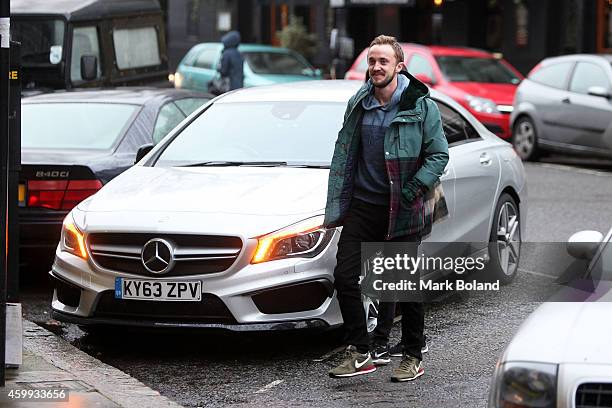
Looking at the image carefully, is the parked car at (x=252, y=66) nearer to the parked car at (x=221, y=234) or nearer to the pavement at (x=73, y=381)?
the parked car at (x=221, y=234)

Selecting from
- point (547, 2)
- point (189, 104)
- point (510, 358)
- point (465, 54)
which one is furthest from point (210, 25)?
point (510, 358)

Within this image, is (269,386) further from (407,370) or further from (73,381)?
(73,381)

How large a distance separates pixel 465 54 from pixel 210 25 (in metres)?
19.1

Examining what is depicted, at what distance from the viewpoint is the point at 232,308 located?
6934 mm

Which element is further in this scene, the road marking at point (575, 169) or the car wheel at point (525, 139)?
the car wheel at point (525, 139)

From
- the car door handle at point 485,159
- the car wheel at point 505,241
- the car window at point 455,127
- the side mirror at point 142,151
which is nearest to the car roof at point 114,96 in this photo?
the side mirror at point 142,151

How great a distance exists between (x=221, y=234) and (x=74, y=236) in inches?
38.4

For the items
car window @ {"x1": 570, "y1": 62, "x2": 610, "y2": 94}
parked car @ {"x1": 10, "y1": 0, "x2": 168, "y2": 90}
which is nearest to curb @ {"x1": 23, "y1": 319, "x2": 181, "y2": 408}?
parked car @ {"x1": 10, "y1": 0, "x2": 168, "y2": 90}

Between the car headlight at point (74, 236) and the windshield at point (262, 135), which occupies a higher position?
the windshield at point (262, 135)

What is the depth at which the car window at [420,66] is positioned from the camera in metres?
20.7

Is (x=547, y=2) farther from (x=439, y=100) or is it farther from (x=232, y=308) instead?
(x=232, y=308)

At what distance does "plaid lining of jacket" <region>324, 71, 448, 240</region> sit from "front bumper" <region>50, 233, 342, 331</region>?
0.38 m

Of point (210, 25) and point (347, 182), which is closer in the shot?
point (347, 182)

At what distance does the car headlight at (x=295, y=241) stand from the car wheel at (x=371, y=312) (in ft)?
1.38
